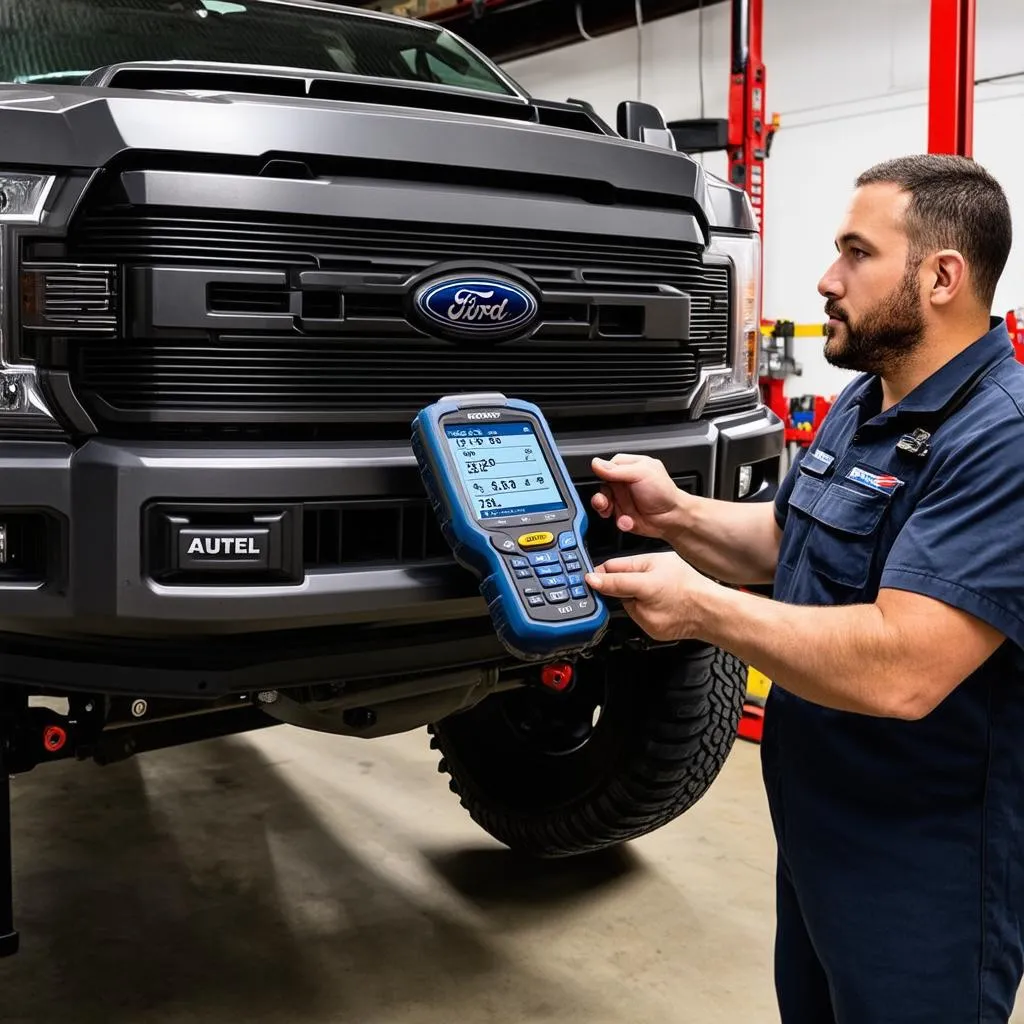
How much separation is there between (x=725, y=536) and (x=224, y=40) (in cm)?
158

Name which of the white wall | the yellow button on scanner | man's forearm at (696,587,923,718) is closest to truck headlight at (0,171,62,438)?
the yellow button on scanner

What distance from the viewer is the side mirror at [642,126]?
96.9 inches

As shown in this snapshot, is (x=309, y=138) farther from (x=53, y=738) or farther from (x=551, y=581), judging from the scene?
(x=53, y=738)

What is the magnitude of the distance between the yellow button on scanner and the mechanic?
0.27 ft

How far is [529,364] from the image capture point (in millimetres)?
1895

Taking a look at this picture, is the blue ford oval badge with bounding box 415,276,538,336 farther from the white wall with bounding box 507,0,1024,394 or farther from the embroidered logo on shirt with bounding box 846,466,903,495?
the white wall with bounding box 507,0,1024,394

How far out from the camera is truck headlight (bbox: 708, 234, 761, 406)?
7.43 ft

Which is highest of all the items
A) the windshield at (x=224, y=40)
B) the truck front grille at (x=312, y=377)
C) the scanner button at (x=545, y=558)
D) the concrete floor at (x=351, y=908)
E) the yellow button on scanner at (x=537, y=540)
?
the windshield at (x=224, y=40)

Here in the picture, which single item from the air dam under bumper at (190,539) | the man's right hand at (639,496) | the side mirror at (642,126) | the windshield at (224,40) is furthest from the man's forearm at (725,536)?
the windshield at (224,40)

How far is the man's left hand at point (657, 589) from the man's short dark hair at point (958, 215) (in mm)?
499

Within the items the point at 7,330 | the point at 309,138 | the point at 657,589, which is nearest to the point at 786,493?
the point at 657,589

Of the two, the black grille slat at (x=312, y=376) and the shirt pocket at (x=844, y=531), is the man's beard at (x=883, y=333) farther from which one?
the black grille slat at (x=312, y=376)

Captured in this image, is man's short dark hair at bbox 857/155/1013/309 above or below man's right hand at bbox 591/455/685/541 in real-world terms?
above

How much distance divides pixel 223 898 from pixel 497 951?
2.20ft
